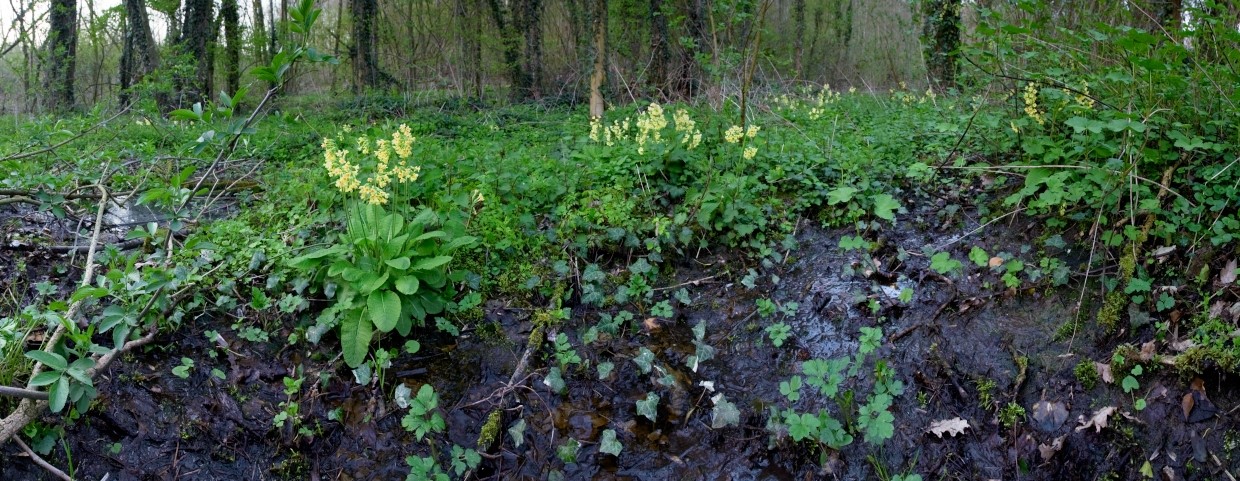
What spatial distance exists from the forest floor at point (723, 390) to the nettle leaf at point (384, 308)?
28 cm

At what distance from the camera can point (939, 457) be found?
2998mm

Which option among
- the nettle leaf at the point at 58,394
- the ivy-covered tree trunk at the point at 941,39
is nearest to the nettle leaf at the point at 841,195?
the nettle leaf at the point at 58,394

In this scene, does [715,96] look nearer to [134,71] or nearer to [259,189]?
[259,189]

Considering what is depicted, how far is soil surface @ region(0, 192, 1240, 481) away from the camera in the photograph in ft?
9.62

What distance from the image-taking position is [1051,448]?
2.90 meters

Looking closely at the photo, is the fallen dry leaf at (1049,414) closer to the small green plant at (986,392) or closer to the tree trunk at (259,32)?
the small green plant at (986,392)

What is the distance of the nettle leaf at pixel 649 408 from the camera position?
3330mm

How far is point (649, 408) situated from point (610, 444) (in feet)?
0.95

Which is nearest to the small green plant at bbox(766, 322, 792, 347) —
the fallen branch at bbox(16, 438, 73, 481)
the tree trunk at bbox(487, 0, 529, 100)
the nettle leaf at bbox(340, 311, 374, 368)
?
the nettle leaf at bbox(340, 311, 374, 368)

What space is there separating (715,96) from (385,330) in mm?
4332

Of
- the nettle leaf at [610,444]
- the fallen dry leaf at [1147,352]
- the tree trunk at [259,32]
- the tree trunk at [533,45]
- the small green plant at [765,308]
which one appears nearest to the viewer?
the fallen dry leaf at [1147,352]

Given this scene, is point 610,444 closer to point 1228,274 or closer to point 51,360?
point 51,360

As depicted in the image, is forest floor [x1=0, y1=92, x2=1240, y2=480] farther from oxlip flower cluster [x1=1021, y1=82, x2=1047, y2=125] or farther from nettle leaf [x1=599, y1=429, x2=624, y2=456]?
oxlip flower cluster [x1=1021, y1=82, x2=1047, y2=125]

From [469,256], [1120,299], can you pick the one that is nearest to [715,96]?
[469,256]
